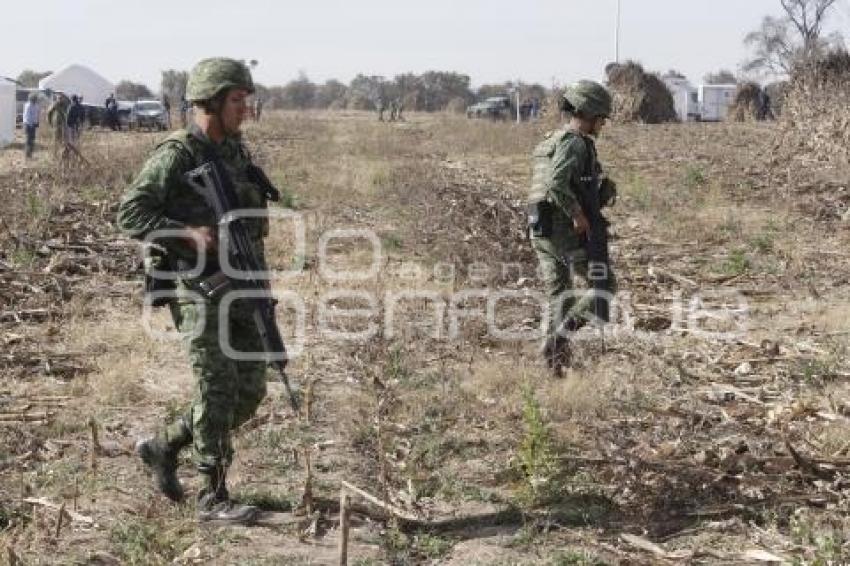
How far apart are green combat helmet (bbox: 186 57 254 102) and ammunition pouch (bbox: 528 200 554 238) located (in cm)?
235

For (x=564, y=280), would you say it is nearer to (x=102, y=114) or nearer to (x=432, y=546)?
(x=432, y=546)

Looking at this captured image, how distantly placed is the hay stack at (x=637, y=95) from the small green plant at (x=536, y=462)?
99.7 feet

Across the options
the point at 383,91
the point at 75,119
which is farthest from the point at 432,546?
the point at 383,91

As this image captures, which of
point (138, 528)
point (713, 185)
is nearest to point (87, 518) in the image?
point (138, 528)

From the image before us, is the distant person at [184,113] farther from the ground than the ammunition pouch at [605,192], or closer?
farther from the ground

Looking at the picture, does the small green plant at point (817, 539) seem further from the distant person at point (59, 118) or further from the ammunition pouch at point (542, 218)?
the distant person at point (59, 118)

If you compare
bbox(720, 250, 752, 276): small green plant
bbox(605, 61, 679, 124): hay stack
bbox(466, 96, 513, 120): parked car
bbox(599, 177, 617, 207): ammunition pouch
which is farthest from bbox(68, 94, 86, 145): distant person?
bbox(466, 96, 513, 120): parked car

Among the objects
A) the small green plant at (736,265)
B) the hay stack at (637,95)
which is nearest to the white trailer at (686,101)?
the hay stack at (637,95)

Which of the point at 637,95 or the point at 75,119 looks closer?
the point at 75,119

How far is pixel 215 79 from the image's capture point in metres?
4.07

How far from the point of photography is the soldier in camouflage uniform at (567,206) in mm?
5812

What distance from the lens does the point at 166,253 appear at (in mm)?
4121

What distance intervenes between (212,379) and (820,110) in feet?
52.7

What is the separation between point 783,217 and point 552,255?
24.4 ft
